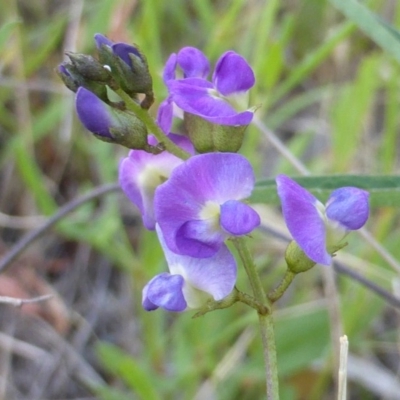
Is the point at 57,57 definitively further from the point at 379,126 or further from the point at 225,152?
the point at 225,152

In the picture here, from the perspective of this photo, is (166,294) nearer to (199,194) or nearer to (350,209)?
(199,194)

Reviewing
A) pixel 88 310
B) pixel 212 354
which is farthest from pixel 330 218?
pixel 88 310

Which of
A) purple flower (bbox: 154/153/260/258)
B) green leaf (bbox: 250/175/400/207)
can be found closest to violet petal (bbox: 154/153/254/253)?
purple flower (bbox: 154/153/260/258)

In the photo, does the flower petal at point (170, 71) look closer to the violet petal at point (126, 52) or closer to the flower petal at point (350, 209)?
the violet petal at point (126, 52)

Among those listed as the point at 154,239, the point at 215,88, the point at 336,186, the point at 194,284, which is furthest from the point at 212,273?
the point at 154,239

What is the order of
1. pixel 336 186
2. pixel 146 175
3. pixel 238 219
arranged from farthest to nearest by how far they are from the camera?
pixel 336 186, pixel 146 175, pixel 238 219

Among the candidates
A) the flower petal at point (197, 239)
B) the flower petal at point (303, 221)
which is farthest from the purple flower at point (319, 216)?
the flower petal at point (197, 239)

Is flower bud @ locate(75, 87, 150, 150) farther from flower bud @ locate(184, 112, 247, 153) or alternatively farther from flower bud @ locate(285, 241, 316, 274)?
flower bud @ locate(285, 241, 316, 274)
